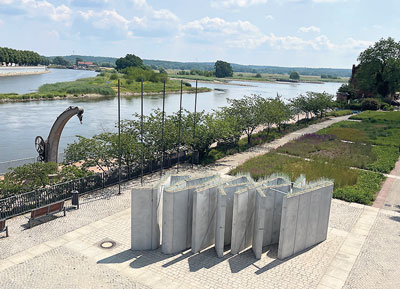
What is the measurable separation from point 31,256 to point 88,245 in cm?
193

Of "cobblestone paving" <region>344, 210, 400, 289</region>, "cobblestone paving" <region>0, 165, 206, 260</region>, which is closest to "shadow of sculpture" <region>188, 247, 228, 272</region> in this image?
"cobblestone paving" <region>344, 210, 400, 289</region>

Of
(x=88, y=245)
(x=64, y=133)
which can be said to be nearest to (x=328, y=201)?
(x=88, y=245)

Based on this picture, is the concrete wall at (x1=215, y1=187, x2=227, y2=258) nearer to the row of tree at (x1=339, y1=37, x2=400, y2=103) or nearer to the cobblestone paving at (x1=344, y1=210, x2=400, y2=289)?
the cobblestone paving at (x1=344, y1=210, x2=400, y2=289)

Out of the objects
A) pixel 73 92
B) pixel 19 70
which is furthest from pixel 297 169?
pixel 19 70

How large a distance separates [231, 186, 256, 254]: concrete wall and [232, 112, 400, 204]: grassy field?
8577mm

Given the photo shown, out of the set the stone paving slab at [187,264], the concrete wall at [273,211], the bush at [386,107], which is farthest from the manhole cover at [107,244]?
the bush at [386,107]

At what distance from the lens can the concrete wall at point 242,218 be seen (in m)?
13.0

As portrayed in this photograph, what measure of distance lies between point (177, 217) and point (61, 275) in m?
4.13

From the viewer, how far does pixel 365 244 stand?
584 inches

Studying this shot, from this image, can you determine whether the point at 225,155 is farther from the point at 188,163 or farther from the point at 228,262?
the point at 228,262

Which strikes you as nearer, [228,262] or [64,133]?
[228,262]

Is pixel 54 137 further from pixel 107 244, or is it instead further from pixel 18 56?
pixel 18 56

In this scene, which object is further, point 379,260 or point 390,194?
point 390,194

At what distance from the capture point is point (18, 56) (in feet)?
497
